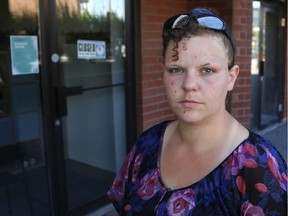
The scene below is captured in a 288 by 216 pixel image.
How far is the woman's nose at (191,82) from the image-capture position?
1.25m

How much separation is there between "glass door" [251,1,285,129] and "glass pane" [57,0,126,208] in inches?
131

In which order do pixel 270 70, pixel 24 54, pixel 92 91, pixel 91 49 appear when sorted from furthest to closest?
1. pixel 270 70
2. pixel 92 91
3. pixel 91 49
4. pixel 24 54

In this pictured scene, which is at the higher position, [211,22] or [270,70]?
[211,22]

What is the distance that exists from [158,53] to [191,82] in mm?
2921

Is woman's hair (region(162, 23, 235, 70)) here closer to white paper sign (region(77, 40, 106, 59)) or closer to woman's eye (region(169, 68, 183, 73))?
woman's eye (region(169, 68, 183, 73))

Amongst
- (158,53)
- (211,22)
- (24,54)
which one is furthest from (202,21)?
(158,53)

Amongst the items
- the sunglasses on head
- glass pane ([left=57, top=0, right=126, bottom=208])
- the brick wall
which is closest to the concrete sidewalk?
the brick wall

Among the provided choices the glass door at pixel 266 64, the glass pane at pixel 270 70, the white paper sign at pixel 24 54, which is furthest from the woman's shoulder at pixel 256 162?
the glass pane at pixel 270 70

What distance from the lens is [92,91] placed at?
145 inches

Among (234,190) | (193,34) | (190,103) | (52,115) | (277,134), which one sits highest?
Result: (193,34)

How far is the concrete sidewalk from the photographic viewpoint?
5891 millimetres

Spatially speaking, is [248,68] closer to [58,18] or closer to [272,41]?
[58,18]

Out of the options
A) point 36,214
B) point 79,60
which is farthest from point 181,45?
point 36,214

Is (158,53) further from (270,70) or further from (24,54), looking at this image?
(270,70)
